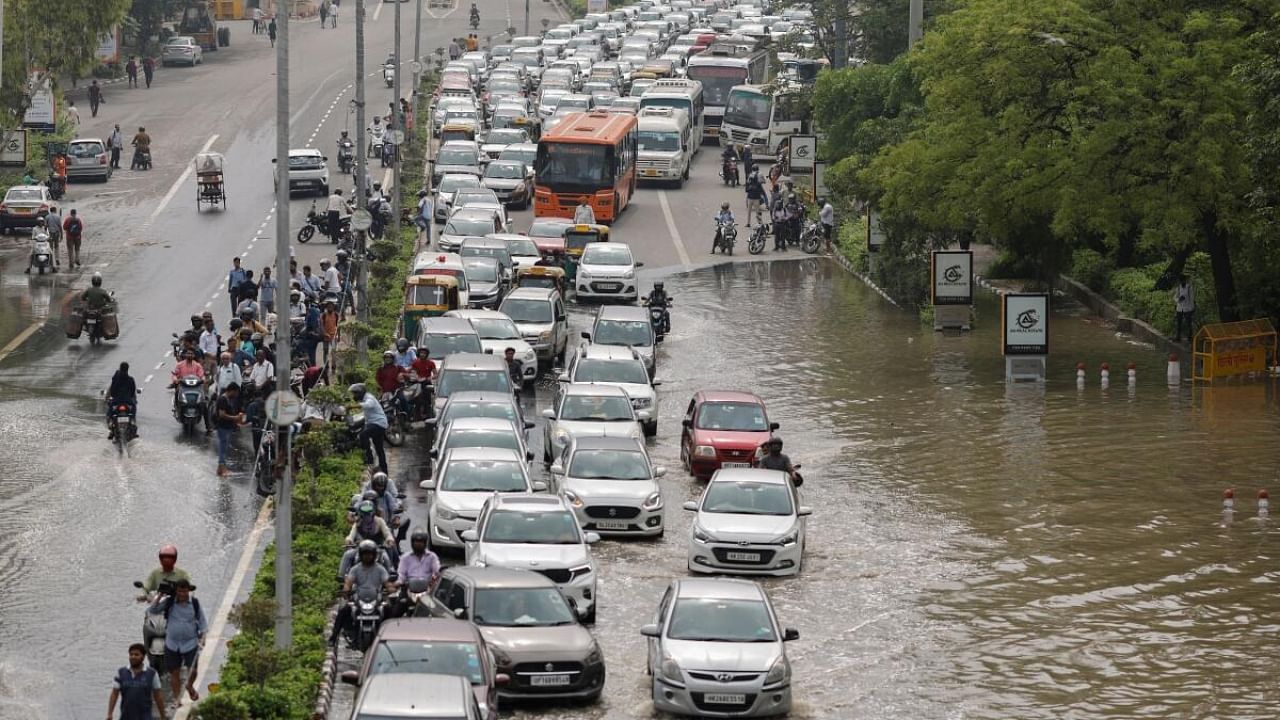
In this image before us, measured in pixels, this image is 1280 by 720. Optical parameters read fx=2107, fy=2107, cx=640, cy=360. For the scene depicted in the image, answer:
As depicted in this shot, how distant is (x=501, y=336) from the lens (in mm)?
41719

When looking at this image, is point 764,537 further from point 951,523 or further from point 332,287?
point 332,287

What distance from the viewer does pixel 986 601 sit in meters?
27.4

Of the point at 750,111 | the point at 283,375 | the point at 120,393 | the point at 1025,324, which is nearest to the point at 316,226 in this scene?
the point at 1025,324

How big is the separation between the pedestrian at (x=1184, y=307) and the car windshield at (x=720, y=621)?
24999 mm

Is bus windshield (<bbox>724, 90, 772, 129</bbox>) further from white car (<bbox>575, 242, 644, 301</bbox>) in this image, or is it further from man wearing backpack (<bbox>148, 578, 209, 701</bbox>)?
man wearing backpack (<bbox>148, 578, 209, 701</bbox>)

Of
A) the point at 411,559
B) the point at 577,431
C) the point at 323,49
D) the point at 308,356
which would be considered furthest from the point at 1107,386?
the point at 323,49

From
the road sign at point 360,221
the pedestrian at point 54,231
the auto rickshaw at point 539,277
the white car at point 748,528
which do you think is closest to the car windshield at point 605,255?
the auto rickshaw at point 539,277

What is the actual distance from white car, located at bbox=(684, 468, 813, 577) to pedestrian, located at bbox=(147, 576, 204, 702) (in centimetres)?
835

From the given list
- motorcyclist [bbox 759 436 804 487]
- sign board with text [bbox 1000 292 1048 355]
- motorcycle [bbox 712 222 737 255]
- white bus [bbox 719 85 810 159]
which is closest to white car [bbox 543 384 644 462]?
motorcyclist [bbox 759 436 804 487]

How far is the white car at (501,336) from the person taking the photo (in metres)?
41.3

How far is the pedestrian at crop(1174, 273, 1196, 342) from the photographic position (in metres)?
45.5

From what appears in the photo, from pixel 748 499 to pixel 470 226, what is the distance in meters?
27.2

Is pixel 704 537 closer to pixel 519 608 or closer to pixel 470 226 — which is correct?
pixel 519 608

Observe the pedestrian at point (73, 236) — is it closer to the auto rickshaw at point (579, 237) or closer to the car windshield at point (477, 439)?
the auto rickshaw at point (579, 237)
